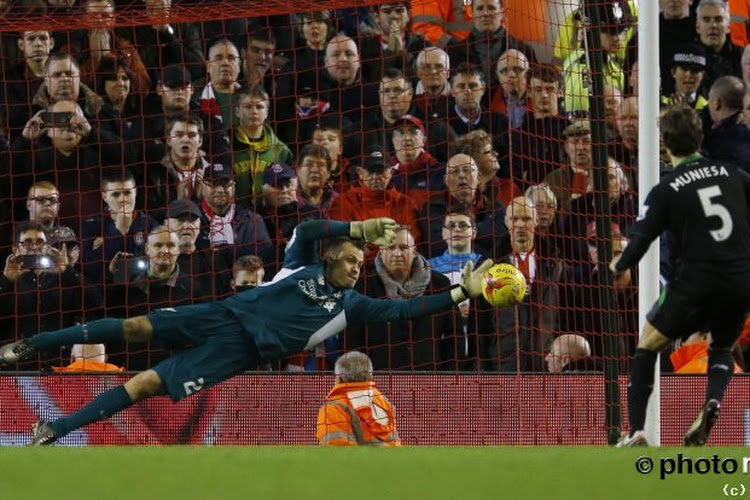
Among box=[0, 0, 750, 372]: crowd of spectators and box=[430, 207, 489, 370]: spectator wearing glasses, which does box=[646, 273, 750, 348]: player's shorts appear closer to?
box=[0, 0, 750, 372]: crowd of spectators

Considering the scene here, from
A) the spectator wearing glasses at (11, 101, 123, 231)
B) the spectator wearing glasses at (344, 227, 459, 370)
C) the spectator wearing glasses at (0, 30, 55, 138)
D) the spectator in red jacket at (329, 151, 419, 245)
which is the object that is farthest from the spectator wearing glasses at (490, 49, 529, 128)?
the spectator wearing glasses at (0, 30, 55, 138)

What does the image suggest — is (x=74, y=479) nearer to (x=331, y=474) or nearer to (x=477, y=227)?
(x=331, y=474)

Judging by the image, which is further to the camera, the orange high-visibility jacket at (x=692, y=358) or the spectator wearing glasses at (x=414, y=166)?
the spectator wearing glasses at (x=414, y=166)

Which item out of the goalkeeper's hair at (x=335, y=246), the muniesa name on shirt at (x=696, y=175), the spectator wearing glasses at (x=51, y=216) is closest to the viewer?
the muniesa name on shirt at (x=696, y=175)

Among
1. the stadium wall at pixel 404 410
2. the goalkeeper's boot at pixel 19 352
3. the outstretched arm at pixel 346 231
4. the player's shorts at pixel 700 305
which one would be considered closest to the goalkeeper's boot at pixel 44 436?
the goalkeeper's boot at pixel 19 352

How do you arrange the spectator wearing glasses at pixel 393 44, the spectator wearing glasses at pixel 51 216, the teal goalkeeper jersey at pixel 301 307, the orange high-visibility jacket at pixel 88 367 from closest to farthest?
the teal goalkeeper jersey at pixel 301 307 → the orange high-visibility jacket at pixel 88 367 → the spectator wearing glasses at pixel 51 216 → the spectator wearing glasses at pixel 393 44

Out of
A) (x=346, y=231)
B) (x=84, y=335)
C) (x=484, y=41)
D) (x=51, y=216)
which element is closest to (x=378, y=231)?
(x=346, y=231)

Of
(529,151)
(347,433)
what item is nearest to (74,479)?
(347,433)

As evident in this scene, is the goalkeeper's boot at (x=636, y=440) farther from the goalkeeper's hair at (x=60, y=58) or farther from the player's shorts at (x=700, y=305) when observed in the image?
the goalkeeper's hair at (x=60, y=58)

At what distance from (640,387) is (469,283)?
1984 millimetres

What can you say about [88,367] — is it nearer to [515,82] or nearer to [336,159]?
[336,159]

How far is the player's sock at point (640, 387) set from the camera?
26.6 feet

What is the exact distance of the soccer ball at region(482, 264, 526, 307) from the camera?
9.69m

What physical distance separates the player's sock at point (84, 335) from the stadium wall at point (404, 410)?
786 millimetres
